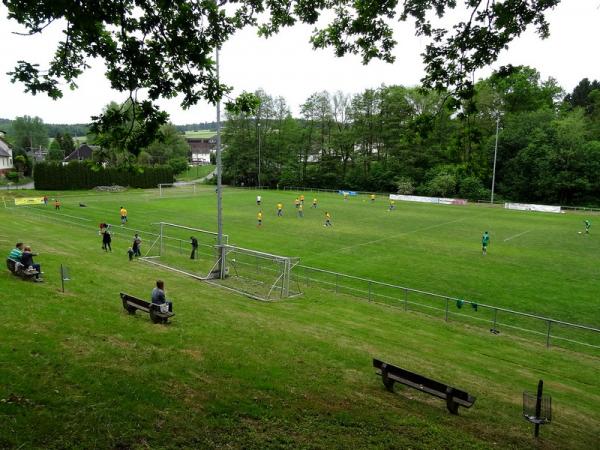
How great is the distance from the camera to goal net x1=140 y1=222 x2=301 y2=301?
1889 cm

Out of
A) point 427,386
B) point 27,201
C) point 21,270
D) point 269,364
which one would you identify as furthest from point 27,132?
point 427,386

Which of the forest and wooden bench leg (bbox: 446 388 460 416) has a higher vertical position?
the forest

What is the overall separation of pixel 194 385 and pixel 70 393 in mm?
1981

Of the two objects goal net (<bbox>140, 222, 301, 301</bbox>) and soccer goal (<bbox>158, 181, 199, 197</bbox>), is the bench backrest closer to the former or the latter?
goal net (<bbox>140, 222, 301, 301</bbox>)

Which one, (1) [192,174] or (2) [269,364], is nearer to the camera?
(2) [269,364]

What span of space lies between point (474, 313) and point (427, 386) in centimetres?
1110

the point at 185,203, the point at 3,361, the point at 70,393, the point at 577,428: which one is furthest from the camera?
the point at 185,203

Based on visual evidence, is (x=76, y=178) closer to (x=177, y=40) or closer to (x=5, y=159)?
(x=5, y=159)

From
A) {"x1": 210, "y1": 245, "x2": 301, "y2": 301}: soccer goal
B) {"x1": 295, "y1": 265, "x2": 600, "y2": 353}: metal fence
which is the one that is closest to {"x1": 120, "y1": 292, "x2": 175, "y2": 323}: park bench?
{"x1": 210, "y1": 245, "x2": 301, "y2": 301}: soccer goal

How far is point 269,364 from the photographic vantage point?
31.2ft

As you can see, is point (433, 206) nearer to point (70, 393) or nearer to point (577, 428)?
point (577, 428)

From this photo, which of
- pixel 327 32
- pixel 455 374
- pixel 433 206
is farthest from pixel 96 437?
pixel 433 206

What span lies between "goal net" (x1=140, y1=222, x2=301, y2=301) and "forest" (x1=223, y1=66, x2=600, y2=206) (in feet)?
107

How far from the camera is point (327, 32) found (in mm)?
10500
